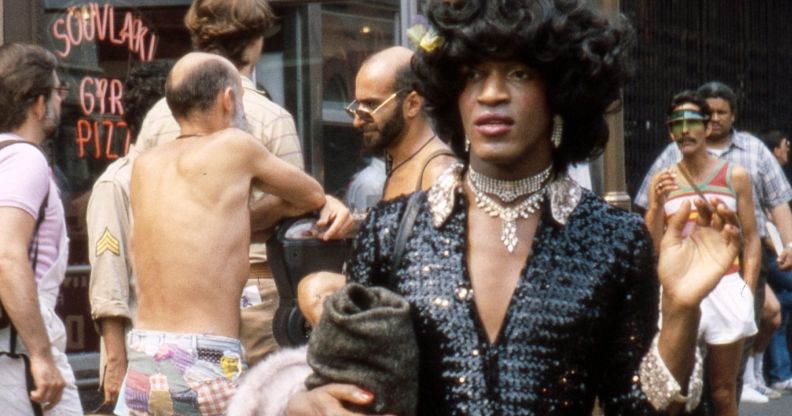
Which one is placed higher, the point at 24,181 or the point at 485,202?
the point at 485,202

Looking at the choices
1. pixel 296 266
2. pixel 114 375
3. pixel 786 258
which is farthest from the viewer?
pixel 786 258

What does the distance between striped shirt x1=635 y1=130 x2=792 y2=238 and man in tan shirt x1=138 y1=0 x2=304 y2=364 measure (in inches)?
191

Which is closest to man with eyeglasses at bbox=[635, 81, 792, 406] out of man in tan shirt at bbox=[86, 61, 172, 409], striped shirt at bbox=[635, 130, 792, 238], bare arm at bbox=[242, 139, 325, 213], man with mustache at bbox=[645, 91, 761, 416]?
striped shirt at bbox=[635, 130, 792, 238]

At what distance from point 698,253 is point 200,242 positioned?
2.89 metres

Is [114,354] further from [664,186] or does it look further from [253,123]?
[664,186]

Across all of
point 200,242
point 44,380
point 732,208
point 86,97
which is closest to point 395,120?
point 200,242

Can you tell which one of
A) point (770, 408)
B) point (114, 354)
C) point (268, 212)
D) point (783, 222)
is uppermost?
point (268, 212)

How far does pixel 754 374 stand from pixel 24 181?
8064 millimetres

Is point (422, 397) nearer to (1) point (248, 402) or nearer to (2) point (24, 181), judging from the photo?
(1) point (248, 402)

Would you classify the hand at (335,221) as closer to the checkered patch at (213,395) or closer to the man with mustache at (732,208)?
the checkered patch at (213,395)

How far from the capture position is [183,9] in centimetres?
995

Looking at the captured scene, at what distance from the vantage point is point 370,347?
3.12 meters

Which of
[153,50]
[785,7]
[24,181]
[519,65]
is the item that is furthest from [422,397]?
[785,7]

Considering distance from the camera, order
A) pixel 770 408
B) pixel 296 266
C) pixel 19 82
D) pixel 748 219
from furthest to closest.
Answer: pixel 770 408
pixel 748 219
pixel 19 82
pixel 296 266
